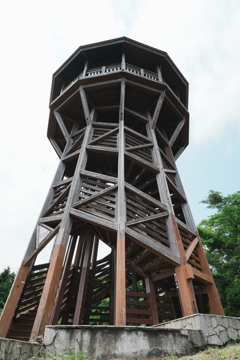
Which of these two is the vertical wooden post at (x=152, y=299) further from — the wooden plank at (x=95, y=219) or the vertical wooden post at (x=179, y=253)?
the wooden plank at (x=95, y=219)

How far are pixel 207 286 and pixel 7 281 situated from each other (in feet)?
55.6

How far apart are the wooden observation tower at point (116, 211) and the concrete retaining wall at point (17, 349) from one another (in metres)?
1.41

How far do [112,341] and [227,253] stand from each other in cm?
1070

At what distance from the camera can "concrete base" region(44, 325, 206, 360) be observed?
3205 millimetres

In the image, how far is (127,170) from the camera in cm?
1012

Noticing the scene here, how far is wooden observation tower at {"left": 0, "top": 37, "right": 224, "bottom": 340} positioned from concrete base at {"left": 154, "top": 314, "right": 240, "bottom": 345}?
87 cm

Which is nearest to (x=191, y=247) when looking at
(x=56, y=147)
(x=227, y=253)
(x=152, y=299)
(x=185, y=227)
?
(x=185, y=227)

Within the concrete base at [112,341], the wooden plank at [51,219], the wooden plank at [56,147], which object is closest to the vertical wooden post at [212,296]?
the concrete base at [112,341]

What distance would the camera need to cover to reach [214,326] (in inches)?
169

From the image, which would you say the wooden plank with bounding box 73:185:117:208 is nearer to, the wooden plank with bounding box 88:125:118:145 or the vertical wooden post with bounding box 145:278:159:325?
the wooden plank with bounding box 88:125:118:145

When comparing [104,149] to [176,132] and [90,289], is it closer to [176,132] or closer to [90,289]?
[176,132]

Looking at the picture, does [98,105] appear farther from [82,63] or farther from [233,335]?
[233,335]

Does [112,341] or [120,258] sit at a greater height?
[120,258]

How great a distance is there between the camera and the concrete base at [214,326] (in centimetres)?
414
